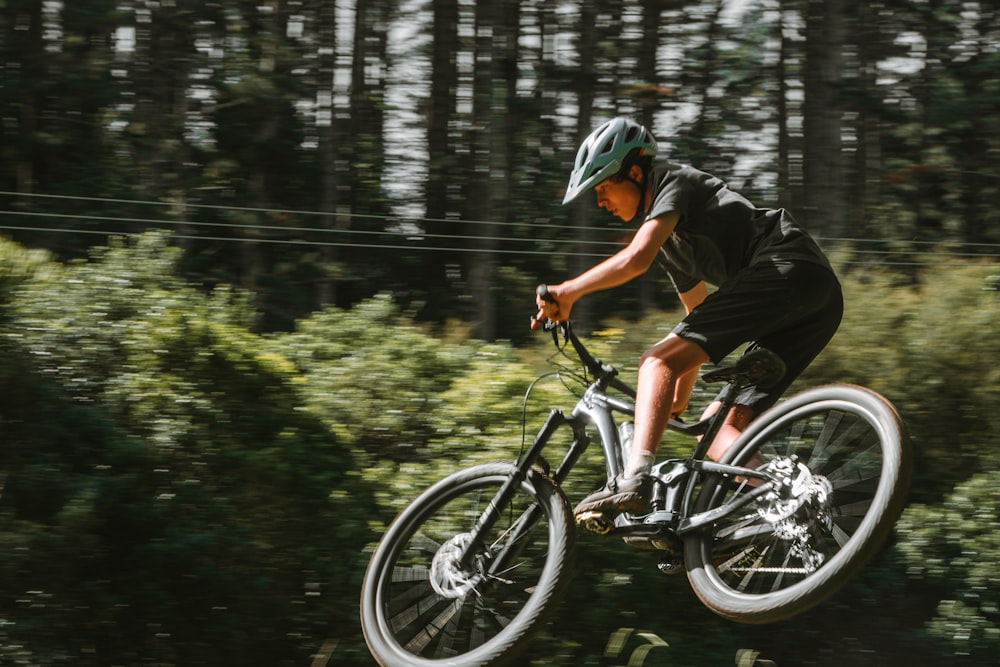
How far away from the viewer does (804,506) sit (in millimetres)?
3658

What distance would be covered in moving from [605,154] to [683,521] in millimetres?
1391

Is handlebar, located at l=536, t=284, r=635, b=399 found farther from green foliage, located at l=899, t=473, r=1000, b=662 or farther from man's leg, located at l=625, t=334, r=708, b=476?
green foliage, located at l=899, t=473, r=1000, b=662

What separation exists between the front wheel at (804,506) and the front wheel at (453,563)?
0.60m

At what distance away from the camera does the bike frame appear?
3.88 metres

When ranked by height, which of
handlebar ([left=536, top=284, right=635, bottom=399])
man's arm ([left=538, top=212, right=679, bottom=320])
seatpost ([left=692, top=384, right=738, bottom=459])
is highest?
man's arm ([left=538, top=212, right=679, bottom=320])

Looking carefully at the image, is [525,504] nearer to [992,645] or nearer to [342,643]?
[342,643]

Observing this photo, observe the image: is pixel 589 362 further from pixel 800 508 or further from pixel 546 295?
pixel 800 508

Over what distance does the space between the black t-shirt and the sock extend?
0.79m

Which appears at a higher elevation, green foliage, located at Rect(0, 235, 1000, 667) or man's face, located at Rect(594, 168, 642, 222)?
man's face, located at Rect(594, 168, 642, 222)

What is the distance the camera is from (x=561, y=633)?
5.91 m

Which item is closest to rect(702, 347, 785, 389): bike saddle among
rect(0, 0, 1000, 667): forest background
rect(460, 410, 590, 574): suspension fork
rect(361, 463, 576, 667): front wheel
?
rect(460, 410, 590, 574): suspension fork

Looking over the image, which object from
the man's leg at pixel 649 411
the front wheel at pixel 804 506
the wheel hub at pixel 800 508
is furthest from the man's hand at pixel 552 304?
the wheel hub at pixel 800 508

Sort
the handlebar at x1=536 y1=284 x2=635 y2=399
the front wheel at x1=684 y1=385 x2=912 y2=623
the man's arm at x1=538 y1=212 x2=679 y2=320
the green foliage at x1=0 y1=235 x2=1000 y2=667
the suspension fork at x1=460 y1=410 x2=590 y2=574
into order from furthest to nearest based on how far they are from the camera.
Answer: the green foliage at x1=0 y1=235 x2=1000 y2=667 < the suspension fork at x1=460 y1=410 x2=590 y2=574 < the handlebar at x1=536 y1=284 x2=635 y2=399 < the man's arm at x1=538 y1=212 x2=679 y2=320 < the front wheel at x1=684 y1=385 x2=912 y2=623

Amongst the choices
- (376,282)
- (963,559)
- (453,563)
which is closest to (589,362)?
(453,563)
